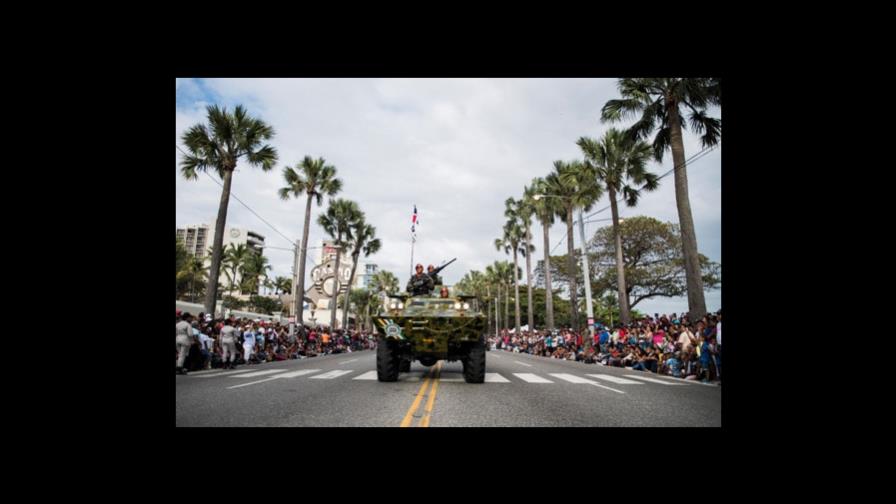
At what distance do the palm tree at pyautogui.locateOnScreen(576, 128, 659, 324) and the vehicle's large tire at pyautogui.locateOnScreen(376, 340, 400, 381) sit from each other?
1558cm

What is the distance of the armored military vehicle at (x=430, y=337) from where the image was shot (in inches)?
371

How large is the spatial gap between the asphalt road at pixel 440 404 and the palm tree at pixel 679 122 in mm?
5547

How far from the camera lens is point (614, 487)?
309 cm

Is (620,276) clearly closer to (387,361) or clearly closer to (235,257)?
(387,361)

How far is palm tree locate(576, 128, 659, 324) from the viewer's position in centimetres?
2234

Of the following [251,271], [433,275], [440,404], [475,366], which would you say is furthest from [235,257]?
[440,404]

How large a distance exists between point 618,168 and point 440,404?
2020 cm

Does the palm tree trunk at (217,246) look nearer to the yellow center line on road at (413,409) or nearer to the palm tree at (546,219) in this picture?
the yellow center line on road at (413,409)

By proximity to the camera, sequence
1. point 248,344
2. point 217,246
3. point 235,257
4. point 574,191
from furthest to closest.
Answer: point 235,257
point 574,191
point 217,246
point 248,344

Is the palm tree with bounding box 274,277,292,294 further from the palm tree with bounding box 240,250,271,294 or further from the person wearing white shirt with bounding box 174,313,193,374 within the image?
the person wearing white shirt with bounding box 174,313,193,374

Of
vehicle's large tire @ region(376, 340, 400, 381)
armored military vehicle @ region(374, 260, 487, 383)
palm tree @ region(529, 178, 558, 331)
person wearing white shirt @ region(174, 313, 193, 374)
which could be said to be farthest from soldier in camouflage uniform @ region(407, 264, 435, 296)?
palm tree @ region(529, 178, 558, 331)

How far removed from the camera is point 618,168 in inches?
917
